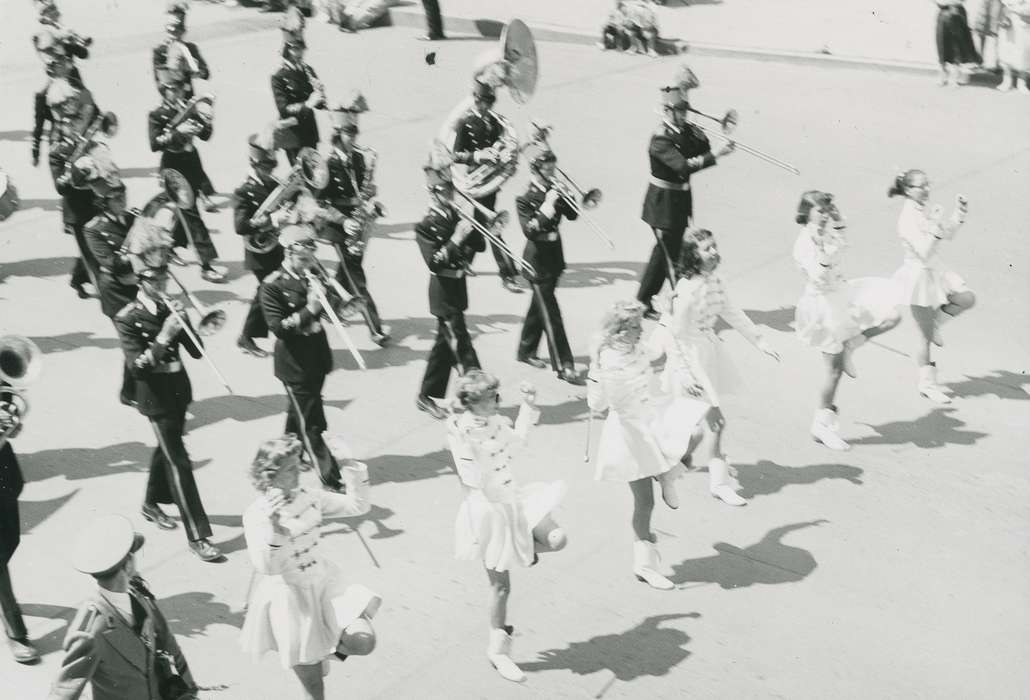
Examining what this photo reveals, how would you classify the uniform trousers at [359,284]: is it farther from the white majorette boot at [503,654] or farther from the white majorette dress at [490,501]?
the white majorette boot at [503,654]

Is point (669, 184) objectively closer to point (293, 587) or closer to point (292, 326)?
→ point (292, 326)

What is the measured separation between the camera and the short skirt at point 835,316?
995 cm

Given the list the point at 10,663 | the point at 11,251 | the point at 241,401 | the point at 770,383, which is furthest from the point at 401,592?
the point at 11,251

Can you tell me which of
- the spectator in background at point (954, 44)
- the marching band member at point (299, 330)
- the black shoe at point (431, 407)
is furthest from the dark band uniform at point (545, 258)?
the spectator in background at point (954, 44)

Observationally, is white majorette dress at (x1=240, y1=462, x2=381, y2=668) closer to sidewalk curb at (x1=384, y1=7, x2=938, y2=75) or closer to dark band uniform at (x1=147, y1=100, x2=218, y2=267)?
dark band uniform at (x1=147, y1=100, x2=218, y2=267)

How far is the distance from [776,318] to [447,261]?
3.33 metres

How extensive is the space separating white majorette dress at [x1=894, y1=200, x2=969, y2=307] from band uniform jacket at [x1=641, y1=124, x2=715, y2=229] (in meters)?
1.77

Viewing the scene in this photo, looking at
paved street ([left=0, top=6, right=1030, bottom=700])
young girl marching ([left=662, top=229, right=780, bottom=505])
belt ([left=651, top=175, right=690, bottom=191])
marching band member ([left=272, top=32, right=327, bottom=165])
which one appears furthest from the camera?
marching band member ([left=272, top=32, right=327, bottom=165])

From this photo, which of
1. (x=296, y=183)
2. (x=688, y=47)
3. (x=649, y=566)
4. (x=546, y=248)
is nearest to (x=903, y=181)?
(x=546, y=248)

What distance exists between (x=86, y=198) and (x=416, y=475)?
14.2 ft

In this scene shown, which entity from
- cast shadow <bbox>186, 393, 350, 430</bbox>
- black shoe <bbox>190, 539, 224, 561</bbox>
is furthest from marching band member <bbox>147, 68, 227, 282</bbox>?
black shoe <bbox>190, 539, 224, 561</bbox>

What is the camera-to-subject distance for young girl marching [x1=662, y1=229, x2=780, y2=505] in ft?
30.3

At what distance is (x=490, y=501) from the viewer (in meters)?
7.62

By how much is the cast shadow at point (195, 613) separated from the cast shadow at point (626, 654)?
1.82 metres
